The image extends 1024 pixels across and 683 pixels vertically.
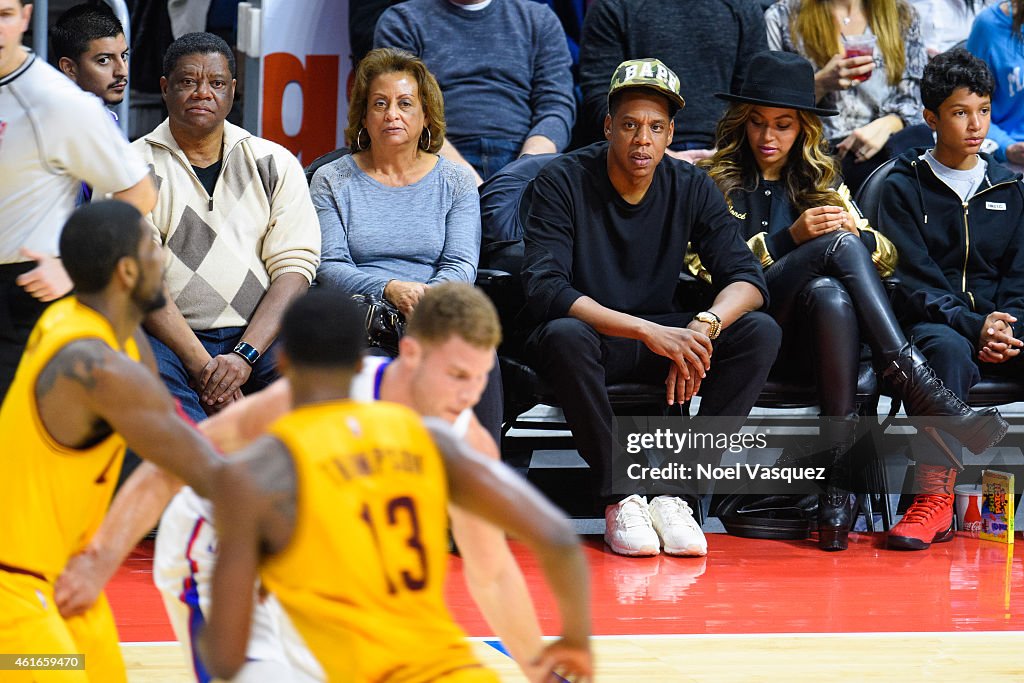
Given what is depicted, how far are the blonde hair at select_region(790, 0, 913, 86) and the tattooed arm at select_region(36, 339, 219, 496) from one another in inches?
164

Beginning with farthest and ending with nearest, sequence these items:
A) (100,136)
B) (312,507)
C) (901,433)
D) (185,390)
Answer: (901,433)
(185,390)
(100,136)
(312,507)

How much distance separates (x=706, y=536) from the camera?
16.6 feet

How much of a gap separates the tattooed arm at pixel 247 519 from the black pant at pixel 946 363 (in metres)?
3.51

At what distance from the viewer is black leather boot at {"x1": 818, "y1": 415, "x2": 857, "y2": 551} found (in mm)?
4820

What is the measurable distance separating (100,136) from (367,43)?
242 cm

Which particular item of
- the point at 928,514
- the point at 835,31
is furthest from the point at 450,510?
the point at 835,31

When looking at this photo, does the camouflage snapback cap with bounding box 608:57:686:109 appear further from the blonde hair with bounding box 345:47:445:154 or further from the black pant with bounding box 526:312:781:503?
the black pant with bounding box 526:312:781:503

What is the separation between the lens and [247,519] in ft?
6.38

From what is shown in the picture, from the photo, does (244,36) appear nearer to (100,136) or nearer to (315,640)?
(100,136)

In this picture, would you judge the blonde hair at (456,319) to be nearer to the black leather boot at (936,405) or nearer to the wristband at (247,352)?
the wristband at (247,352)

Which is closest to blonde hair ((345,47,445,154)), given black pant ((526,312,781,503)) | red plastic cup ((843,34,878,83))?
black pant ((526,312,781,503))

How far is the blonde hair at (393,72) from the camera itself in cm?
502

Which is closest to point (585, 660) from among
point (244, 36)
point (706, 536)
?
point (706, 536)

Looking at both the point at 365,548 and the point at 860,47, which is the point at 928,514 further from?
the point at 365,548
